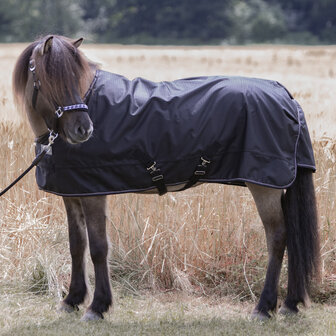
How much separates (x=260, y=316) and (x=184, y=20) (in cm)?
4686

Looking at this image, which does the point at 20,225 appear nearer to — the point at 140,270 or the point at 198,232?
the point at 140,270

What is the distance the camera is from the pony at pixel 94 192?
3.87 m

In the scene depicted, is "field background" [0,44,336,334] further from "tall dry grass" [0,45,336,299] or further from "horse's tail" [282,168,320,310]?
"horse's tail" [282,168,320,310]

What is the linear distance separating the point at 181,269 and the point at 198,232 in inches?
12.7

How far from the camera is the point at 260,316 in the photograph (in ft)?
14.2

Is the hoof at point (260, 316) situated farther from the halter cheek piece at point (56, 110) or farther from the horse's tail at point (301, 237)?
the halter cheek piece at point (56, 110)

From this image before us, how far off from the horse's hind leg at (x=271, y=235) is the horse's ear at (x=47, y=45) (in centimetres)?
156

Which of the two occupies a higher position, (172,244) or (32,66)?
(32,66)

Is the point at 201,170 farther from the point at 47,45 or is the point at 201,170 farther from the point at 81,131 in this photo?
the point at 47,45

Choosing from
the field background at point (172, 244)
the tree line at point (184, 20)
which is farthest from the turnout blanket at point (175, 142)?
the tree line at point (184, 20)

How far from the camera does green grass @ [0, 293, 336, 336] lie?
163 inches

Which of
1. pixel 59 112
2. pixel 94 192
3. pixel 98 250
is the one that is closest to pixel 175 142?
pixel 94 192

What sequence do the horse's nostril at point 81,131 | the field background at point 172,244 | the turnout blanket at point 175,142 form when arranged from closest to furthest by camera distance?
the horse's nostril at point 81,131
the turnout blanket at point 175,142
the field background at point 172,244

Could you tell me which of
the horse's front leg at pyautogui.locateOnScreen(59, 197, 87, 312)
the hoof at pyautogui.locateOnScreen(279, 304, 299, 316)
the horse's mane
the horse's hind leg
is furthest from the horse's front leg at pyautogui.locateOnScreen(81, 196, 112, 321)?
the hoof at pyautogui.locateOnScreen(279, 304, 299, 316)
